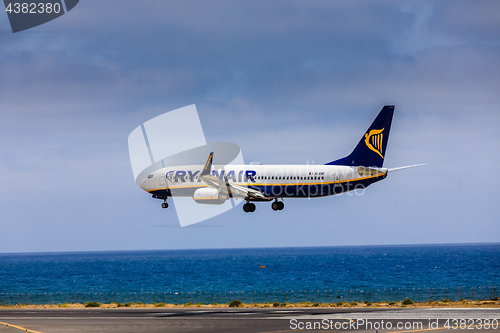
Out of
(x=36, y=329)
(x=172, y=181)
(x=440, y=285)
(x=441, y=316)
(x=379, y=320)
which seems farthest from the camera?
(x=440, y=285)

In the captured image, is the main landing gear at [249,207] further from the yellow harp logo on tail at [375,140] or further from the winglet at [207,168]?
the yellow harp logo on tail at [375,140]

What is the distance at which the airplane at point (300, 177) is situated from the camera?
203 feet

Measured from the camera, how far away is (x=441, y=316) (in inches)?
2477

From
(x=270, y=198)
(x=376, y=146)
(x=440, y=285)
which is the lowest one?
(x=440, y=285)

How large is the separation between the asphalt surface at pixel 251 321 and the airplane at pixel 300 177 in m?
13.5

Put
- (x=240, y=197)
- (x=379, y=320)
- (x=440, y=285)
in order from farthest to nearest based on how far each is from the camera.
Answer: (x=440, y=285)
(x=240, y=197)
(x=379, y=320)

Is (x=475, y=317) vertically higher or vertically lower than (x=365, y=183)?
lower

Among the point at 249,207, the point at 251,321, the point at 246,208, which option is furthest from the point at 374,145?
the point at 251,321

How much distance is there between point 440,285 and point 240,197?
464ft

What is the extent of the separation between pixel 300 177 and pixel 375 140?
9.75 m

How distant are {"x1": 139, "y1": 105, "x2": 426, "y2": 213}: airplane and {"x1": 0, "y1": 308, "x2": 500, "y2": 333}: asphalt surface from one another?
13526 millimetres

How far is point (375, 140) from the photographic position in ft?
210

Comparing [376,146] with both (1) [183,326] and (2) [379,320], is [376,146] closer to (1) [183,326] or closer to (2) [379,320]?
(2) [379,320]

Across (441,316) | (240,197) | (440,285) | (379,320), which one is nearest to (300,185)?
(240,197)
